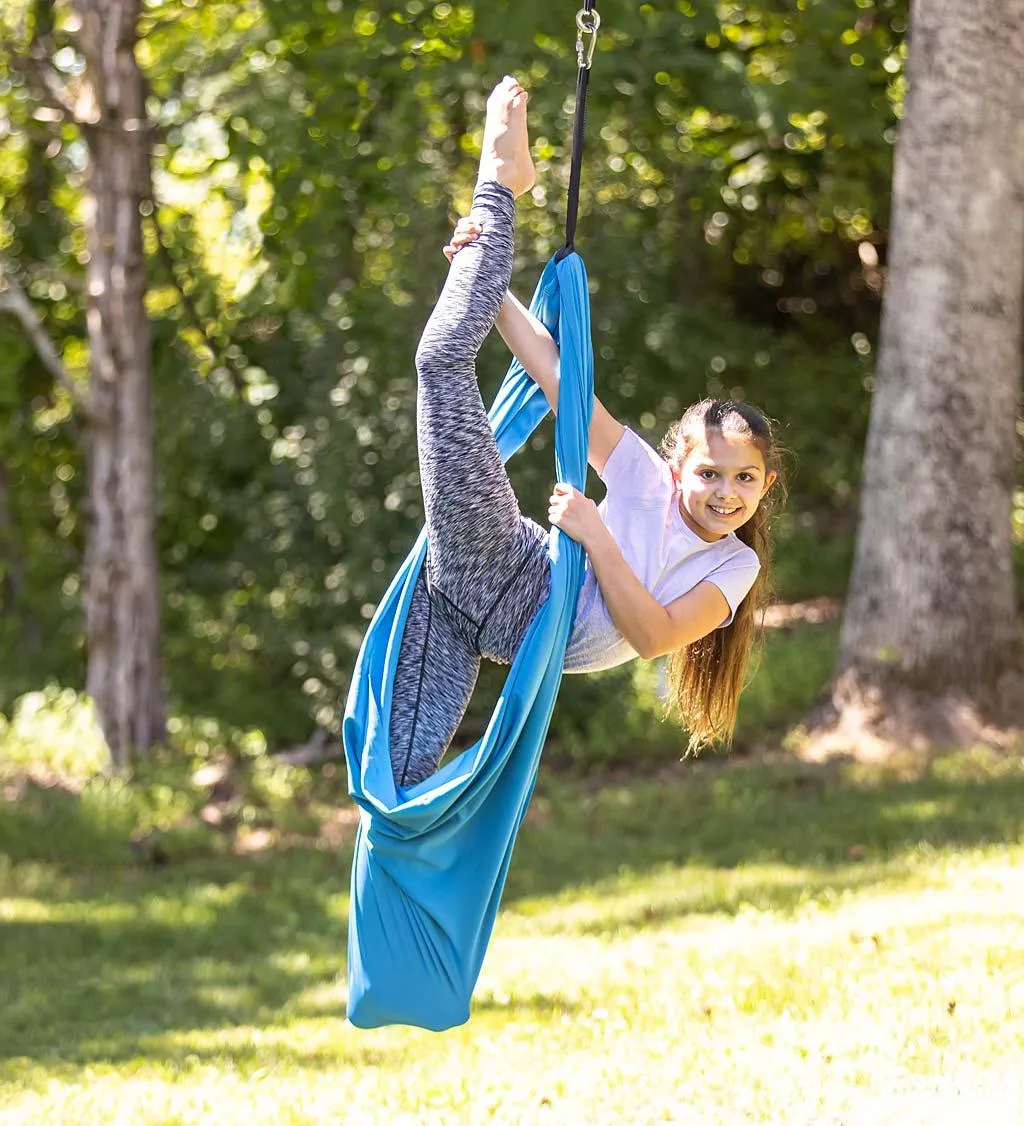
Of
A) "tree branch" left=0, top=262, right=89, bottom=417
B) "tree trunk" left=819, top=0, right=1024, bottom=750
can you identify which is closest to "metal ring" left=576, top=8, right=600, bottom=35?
"tree trunk" left=819, top=0, right=1024, bottom=750

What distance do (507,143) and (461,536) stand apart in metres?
0.77

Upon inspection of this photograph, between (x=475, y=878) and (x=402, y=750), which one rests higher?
(x=402, y=750)

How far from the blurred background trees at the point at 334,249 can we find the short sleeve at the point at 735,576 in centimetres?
392

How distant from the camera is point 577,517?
2859mm

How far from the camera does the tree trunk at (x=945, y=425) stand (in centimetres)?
662

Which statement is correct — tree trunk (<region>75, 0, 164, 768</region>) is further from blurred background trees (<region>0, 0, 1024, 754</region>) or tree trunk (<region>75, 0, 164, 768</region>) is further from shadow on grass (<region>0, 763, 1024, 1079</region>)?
shadow on grass (<region>0, 763, 1024, 1079</region>)

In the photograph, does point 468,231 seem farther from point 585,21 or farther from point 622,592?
point 622,592

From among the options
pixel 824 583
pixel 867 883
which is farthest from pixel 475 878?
pixel 824 583

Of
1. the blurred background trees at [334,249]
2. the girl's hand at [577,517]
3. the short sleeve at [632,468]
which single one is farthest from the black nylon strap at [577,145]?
the blurred background trees at [334,249]

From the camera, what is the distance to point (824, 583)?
10773mm

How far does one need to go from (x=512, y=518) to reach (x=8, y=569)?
732 cm

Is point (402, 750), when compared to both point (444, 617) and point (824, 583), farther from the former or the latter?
point (824, 583)

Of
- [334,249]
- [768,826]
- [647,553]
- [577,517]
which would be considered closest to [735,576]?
[647,553]

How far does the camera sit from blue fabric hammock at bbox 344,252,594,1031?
9.41 feet
